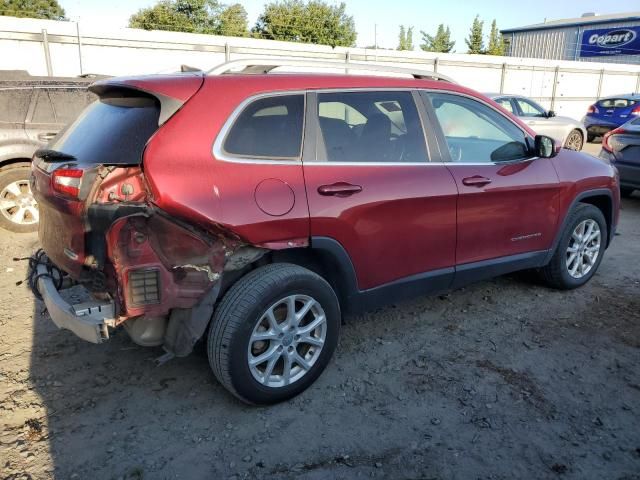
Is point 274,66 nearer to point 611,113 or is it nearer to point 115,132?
point 115,132

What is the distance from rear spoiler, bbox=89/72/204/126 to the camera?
268 cm

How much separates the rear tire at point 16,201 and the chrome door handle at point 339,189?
4519 mm

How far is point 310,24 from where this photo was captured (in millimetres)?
39688

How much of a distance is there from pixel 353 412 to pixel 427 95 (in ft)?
6.99

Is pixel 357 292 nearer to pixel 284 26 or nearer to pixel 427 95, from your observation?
pixel 427 95

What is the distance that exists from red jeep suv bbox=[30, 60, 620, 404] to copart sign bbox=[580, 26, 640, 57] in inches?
1979

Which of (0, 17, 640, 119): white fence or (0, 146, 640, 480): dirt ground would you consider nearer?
(0, 146, 640, 480): dirt ground

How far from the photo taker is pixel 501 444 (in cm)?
267

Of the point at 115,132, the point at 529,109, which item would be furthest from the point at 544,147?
the point at 529,109

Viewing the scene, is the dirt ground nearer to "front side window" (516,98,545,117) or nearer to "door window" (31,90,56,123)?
"door window" (31,90,56,123)

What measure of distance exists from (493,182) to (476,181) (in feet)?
0.60

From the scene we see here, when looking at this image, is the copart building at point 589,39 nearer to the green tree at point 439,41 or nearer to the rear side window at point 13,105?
the green tree at point 439,41

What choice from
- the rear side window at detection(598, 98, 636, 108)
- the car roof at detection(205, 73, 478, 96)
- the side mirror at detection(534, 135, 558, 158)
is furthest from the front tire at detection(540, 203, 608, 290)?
the rear side window at detection(598, 98, 636, 108)

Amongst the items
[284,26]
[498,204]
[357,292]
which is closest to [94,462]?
[357,292]
